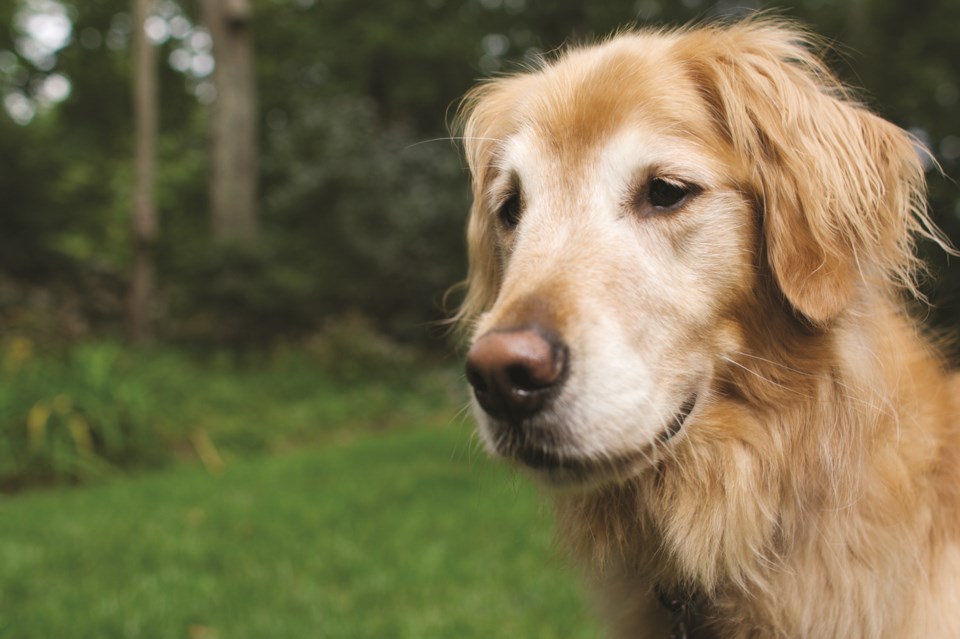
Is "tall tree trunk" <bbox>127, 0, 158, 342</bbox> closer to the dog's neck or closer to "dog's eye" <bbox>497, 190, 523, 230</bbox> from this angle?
"dog's eye" <bbox>497, 190, 523, 230</bbox>

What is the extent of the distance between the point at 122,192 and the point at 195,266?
1314cm

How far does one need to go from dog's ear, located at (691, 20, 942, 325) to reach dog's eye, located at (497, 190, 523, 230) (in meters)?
0.60

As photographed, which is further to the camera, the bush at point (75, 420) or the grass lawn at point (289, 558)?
the bush at point (75, 420)

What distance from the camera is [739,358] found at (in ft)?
6.53

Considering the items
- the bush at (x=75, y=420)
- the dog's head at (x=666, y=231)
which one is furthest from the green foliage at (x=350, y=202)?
the dog's head at (x=666, y=231)

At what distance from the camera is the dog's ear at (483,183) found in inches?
102

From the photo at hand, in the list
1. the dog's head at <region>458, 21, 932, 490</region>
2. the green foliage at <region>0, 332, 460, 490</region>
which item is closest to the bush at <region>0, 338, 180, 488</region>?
the green foliage at <region>0, 332, 460, 490</region>

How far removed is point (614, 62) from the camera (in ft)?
7.25

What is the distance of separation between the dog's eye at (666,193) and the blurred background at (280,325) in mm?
760

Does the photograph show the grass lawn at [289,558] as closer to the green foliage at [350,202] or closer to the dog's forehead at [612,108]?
the dog's forehead at [612,108]

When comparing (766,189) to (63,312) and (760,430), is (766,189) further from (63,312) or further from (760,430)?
(63,312)

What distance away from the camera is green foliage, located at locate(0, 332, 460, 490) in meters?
6.86

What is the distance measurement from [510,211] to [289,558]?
294cm

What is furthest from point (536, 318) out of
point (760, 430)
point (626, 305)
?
point (760, 430)
